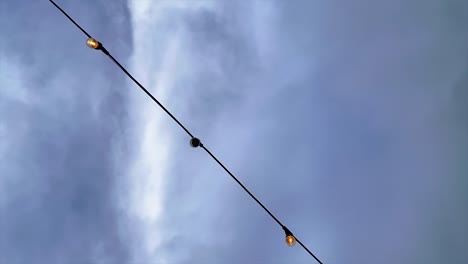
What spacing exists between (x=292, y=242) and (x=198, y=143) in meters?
5.72

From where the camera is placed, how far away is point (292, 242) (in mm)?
14641

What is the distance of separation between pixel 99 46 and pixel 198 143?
15.6 ft

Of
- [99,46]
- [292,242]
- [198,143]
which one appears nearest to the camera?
[99,46]

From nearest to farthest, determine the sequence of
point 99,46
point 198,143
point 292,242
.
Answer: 1. point 99,46
2. point 198,143
3. point 292,242

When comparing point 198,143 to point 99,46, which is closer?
point 99,46

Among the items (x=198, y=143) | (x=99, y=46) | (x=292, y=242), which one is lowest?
(x=292, y=242)

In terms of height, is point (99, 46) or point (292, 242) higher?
point (99, 46)

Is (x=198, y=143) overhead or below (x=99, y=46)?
below

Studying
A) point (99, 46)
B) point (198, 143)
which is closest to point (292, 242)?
point (198, 143)

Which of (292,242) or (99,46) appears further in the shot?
(292,242)

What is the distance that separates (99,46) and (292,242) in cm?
1047

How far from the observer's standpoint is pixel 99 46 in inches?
472

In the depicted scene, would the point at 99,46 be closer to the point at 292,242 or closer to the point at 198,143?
the point at 198,143
